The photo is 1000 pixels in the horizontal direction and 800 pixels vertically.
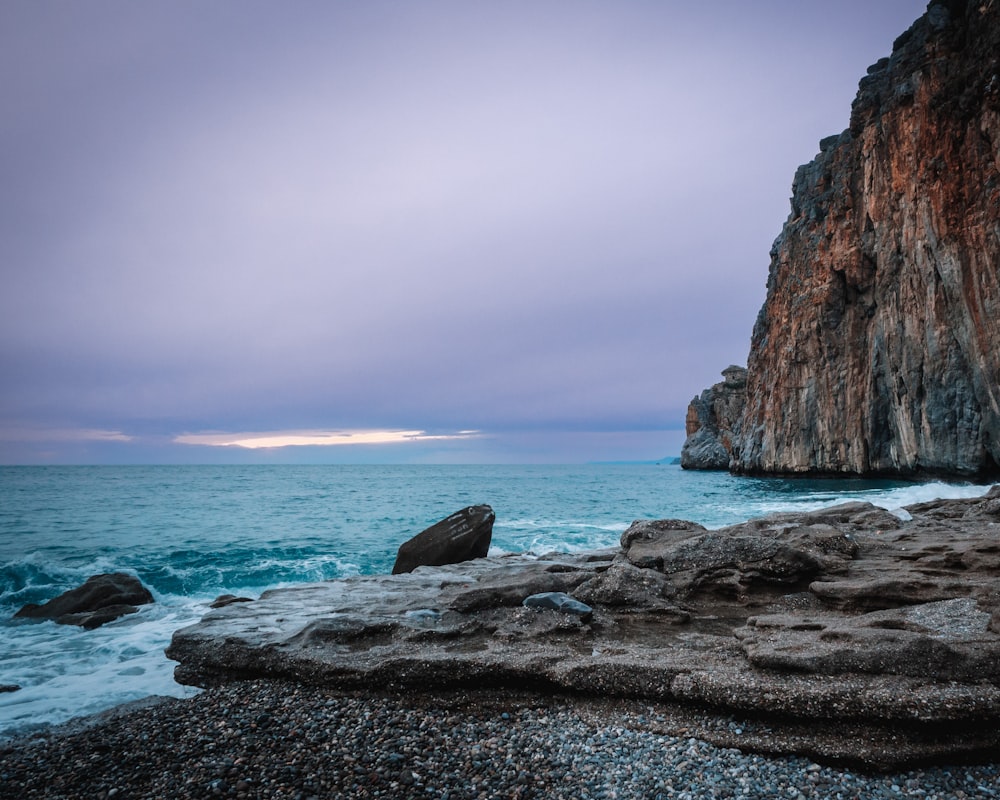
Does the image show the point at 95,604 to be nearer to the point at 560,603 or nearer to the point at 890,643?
the point at 560,603

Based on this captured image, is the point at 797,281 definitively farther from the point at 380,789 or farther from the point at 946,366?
the point at 380,789

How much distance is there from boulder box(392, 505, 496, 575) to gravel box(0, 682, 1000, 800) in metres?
10.0

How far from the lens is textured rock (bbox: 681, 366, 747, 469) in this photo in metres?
107

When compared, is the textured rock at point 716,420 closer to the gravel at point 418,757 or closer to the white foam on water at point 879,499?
the white foam on water at point 879,499

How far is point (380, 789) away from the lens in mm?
4621

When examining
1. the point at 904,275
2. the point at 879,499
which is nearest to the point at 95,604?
the point at 879,499

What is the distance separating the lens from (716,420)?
4417 inches

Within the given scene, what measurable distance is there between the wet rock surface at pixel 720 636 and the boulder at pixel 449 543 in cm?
409

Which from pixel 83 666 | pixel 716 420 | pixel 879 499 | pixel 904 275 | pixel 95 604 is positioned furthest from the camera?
pixel 716 420

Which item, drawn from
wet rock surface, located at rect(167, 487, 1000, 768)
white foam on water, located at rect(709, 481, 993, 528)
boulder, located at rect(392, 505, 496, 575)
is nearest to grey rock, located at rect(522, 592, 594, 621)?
wet rock surface, located at rect(167, 487, 1000, 768)

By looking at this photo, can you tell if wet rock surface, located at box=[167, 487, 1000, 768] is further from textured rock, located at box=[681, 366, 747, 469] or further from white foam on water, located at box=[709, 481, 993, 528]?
textured rock, located at box=[681, 366, 747, 469]

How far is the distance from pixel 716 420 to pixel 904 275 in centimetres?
7295

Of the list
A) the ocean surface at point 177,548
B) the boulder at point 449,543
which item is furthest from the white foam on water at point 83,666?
the boulder at point 449,543

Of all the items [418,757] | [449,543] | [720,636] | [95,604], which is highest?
[720,636]
